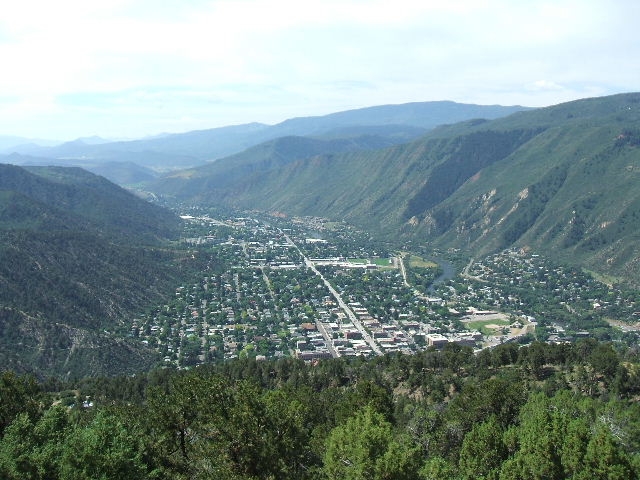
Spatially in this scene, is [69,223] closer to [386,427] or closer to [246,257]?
[246,257]

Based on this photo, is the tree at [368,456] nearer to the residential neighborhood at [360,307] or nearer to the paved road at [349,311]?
the residential neighborhood at [360,307]

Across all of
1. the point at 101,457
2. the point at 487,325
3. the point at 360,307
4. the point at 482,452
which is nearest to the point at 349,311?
the point at 360,307

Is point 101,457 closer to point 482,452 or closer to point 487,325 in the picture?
point 482,452

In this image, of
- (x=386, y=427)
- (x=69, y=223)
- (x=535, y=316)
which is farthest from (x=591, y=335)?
(x=69, y=223)

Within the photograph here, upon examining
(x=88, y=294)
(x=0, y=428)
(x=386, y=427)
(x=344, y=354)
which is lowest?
(x=344, y=354)

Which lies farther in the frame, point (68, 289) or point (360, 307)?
point (360, 307)
